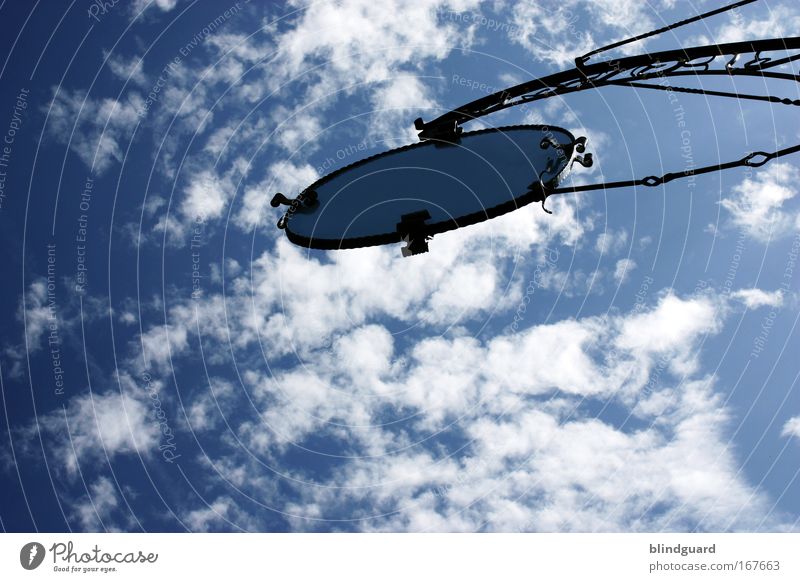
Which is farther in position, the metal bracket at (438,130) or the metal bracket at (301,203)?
the metal bracket at (301,203)

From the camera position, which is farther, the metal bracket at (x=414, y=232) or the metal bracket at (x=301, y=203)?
the metal bracket at (x=301, y=203)

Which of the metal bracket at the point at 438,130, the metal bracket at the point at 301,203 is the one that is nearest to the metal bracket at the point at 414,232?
the metal bracket at the point at 438,130

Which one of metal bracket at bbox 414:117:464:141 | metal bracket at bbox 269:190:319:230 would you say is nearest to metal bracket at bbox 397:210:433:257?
metal bracket at bbox 414:117:464:141

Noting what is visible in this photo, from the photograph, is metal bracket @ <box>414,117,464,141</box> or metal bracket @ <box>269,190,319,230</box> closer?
metal bracket @ <box>414,117,464,141</box>

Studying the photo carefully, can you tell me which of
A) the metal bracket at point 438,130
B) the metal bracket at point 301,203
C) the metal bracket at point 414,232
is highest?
the metal bracket at point 438,130

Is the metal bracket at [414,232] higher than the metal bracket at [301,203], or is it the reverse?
the metal bracket at [301,203]

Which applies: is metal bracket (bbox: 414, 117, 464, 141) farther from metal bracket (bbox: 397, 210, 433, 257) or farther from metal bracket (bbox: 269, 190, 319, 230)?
metal bracket (bbox: 269, 190, 319, 230)

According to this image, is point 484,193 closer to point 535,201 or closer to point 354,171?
point 535,201

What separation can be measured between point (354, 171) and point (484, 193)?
1.56 metres

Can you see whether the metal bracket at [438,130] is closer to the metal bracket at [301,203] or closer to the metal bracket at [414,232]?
the metal bracket at [414,232]

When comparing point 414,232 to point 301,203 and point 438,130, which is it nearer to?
point 438,130

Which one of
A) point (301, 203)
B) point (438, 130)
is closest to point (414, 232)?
point (438, 130)
